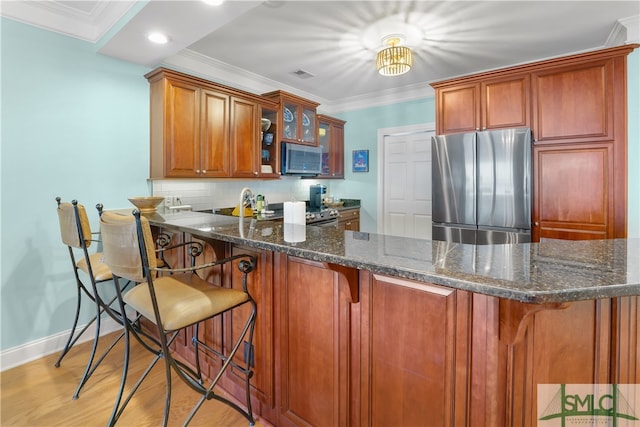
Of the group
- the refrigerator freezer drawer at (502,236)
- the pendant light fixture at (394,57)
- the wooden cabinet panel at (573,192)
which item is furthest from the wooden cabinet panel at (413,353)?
the wooden cabinet panel at (573,192)

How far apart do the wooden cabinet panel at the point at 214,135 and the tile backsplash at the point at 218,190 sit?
25cm

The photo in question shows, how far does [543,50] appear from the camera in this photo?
3.20 m

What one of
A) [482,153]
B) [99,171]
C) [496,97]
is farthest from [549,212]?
[99,171]

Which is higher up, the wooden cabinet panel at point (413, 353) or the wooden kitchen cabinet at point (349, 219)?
the wooden kitchen cabinet at point (349, 219)

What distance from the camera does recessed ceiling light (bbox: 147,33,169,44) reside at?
2.34 m

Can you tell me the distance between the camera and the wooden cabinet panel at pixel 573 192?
2.58 m

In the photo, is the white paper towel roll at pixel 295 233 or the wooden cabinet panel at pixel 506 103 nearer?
Result: the white paper towel roll at pixel 295 233

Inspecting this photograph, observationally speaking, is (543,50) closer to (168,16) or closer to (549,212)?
(549,212)

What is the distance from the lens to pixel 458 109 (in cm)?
318

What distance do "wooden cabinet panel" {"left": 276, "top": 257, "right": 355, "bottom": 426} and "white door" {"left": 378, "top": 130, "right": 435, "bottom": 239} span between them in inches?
132

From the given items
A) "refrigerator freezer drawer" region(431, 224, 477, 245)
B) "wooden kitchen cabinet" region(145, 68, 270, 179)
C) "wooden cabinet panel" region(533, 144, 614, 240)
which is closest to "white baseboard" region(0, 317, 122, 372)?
"wooden kitchen cabinet" region(145, 68, 270, 179)

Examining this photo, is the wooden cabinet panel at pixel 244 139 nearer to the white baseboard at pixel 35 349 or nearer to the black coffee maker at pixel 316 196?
the black coffee maker at pixel 316 196

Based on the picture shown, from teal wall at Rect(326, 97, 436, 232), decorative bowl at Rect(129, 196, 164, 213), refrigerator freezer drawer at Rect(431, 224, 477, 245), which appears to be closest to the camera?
decorative bowl at Rect(129, 196, 164, 213)

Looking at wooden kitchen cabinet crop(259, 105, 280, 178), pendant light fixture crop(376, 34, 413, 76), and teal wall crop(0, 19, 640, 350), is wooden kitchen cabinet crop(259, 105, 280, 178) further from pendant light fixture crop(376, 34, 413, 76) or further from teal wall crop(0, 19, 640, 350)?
pendant light fixture crop(376, 34, 413, 76)
